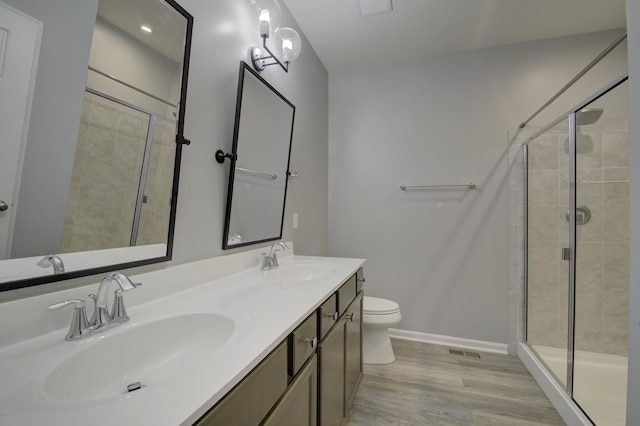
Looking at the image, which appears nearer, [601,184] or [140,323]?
[140,323]

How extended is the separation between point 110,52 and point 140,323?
779 mm

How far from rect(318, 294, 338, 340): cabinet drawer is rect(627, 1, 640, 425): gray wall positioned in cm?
103

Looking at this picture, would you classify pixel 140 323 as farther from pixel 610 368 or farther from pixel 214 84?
pixel 610 368

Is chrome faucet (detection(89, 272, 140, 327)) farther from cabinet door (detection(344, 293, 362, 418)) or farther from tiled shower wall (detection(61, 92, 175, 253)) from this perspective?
cabinet door (detection(344, 293, 362, 418))

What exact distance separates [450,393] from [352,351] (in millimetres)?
755

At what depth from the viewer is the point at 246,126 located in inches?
52.7

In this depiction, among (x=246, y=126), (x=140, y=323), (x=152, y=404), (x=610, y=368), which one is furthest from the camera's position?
(x=610, y=368)

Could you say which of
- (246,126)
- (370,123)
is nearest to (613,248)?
(370,123)

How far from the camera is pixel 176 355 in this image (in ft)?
2.41

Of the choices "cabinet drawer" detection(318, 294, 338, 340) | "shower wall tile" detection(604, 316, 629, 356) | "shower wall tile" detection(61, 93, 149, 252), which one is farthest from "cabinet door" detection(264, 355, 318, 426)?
"shower wall tile" detection(604, 316, 629, 356)

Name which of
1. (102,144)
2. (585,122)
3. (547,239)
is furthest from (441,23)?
(102,144)

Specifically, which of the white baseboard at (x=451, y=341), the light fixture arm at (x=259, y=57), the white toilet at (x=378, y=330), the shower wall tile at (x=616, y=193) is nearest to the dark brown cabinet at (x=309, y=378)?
the white toilet at (x=378, y=330)

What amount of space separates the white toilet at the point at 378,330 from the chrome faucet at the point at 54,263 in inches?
67.5

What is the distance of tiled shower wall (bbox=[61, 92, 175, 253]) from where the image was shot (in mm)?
700
